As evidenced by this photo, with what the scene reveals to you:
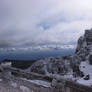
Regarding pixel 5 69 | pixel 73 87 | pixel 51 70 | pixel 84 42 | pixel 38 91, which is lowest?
pixel 51 70

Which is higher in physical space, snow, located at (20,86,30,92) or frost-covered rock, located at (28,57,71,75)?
snow, located at (20,86,30,92)

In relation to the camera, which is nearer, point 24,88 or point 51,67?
point 24,88

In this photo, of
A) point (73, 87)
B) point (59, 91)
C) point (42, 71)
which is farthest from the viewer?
point (42, 71)

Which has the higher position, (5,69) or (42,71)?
(5,69)

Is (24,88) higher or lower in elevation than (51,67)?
higher

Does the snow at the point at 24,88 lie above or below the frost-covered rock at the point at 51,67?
above

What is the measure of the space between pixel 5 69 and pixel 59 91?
A: 2133mm

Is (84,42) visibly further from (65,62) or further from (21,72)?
(21,72)

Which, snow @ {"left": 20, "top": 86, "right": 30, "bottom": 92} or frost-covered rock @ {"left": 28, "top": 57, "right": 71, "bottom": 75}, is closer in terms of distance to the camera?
snow @ {"left": 20, "top": 86, "right": 30, "bottom": 92}

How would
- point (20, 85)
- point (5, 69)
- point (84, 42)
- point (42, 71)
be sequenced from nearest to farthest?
1. point (20, 85)
2. point (5, 69)
3. point (42, 71)
4. point (84, 42)

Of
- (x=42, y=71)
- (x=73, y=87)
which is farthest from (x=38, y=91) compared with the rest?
(x=42, y=71)

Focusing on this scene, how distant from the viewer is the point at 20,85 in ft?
13.9

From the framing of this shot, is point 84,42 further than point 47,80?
Yes

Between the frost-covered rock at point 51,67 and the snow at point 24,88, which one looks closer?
the snow at point 24,88
